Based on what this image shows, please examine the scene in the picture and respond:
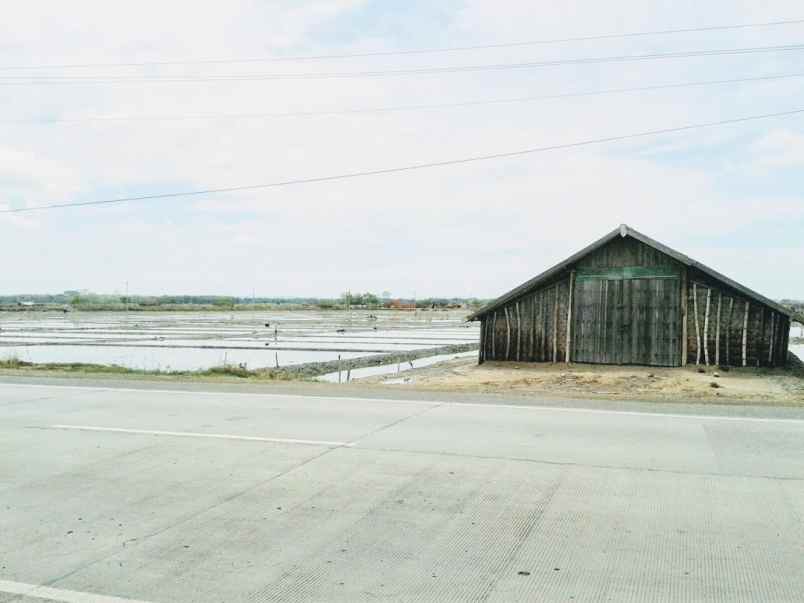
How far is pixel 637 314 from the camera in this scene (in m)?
24.4

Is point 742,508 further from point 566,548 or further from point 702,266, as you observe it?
point 702,266

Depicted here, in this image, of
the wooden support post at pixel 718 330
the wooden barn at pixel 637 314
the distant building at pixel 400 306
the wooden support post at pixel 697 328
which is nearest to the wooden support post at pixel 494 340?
the wooden barn at pixel 637 314

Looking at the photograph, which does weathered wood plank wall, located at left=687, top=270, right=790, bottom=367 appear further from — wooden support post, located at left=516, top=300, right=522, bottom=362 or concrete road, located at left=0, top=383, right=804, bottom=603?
concrete road, located at left=0, top=383, right=804, bottom=603

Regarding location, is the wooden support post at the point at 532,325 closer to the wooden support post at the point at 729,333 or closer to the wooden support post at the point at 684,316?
the wooden support post at the point at 684,316

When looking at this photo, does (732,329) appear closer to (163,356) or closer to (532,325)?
(532,325)

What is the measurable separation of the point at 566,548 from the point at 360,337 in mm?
41891

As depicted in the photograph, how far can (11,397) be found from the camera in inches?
542

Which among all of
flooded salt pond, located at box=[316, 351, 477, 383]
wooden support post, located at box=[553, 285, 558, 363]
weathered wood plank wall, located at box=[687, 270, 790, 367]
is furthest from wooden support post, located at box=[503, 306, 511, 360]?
weathered wood plank wall, located at box=[687, 270, 790, 367]

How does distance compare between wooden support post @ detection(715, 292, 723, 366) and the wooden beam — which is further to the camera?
the wooden beam

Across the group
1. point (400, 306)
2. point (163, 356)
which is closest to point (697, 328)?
point (163, 356)

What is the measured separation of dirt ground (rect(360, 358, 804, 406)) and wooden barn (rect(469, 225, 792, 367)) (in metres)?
0.59

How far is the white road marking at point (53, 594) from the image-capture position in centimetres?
451

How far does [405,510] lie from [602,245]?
20.1 meters

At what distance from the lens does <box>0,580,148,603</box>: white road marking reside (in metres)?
4.51
